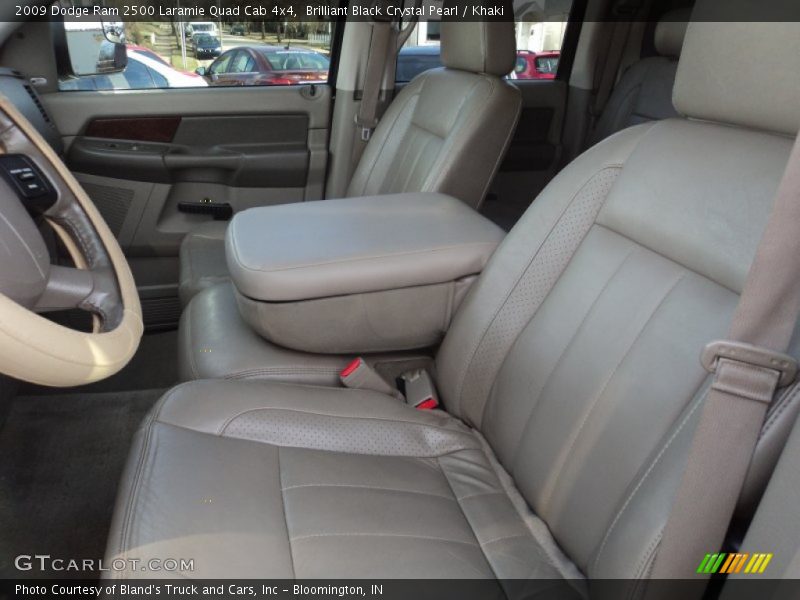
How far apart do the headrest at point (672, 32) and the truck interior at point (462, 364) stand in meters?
0.79

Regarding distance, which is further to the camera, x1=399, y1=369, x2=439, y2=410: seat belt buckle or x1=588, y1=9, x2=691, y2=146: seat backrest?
x1=588, y1=9, x2=691, y2=146: seat backrest

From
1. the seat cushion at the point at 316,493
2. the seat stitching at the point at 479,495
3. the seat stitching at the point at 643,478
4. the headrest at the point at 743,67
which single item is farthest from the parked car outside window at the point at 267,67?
the seat stitching at the point at 643,478

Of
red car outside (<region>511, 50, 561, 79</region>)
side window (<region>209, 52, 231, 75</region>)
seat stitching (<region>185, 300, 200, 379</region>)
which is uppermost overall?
side window (<region>209, 52, 231, 75</region>)

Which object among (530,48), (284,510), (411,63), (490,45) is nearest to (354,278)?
(284,510)

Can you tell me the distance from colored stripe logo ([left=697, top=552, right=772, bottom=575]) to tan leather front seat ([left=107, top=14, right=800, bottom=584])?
53mm

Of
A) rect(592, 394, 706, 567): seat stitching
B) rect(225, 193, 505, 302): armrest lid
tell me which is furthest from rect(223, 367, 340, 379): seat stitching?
rect(592, 394, 706, 567): seat stitching

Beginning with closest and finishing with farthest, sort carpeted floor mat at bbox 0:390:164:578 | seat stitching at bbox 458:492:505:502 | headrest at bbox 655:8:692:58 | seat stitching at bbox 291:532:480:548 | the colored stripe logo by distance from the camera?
the colored stripe logo → seat stitching at bbox 291:532:480:548 → seat stitching at bbox 458:492:505:502 → carpeted floor mat at bbox 0:390:164:578 → headrest at bbox 655:8:692:58

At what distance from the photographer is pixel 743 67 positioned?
0.89 m

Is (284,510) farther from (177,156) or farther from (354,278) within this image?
(177,156)

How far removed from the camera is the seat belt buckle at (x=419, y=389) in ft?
4.40

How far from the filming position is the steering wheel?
0.71m

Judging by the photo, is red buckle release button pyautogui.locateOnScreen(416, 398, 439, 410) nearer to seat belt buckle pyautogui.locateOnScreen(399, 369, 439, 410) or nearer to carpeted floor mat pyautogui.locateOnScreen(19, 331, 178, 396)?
seat belt buckle pyautogui.locateOnScreen(399, 369, 439, 410)

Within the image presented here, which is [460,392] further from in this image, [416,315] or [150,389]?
[150,389]

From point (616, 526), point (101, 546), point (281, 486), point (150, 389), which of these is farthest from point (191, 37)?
point (616, 526)
